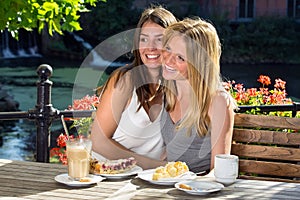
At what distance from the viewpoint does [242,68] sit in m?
20.7

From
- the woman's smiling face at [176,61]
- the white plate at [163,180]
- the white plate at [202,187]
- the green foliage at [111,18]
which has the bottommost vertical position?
the white plate at [202,187]

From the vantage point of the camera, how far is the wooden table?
174 cm

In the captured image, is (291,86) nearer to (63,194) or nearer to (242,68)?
(242,68)

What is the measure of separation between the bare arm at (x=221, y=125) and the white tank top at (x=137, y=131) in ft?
0.96

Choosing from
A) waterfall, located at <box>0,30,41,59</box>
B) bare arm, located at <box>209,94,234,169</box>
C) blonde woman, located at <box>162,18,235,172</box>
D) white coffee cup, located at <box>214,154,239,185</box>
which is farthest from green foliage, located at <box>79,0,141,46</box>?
white coffee cup, located at <box>214,154,239,185</box>

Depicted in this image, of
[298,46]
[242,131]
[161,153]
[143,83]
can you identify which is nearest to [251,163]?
[242,131]

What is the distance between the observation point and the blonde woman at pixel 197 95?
2.13 m

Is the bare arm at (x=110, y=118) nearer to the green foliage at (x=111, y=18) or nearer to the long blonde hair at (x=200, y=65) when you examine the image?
the long blonde hair at (x=200, y=65)

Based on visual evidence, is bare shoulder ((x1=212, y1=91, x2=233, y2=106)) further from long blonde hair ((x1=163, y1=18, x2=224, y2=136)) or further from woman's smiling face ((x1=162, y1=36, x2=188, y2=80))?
woman's smiling face ((x1=162, y1=36, x2=188, y2=80))

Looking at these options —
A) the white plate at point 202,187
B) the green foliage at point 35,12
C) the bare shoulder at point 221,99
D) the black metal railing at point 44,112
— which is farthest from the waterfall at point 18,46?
the white plate at point 202,187

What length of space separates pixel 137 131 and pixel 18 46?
1883cm

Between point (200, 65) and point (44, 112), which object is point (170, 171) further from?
point (44, 112)

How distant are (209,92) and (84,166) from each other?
55cm

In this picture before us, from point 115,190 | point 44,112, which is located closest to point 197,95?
point 115,190
